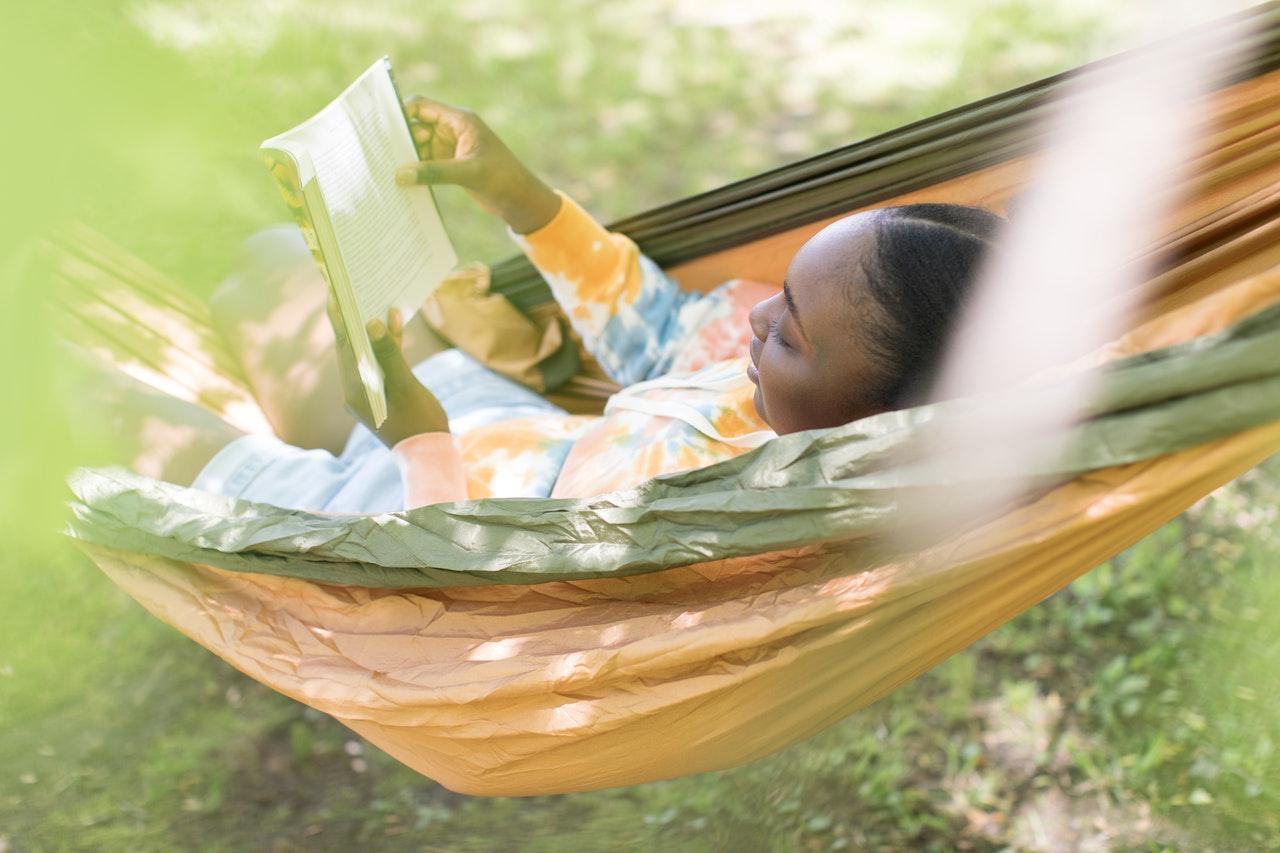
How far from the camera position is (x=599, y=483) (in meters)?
1.32

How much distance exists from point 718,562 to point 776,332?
272 millimetres

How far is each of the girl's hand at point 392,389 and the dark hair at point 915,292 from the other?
0.56 metres

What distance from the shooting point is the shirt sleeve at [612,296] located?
161 cm

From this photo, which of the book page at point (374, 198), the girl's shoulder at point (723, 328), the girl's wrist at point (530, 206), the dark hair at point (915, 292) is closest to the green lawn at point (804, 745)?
the book page at point (374, 198)

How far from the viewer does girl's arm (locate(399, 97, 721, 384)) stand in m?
1.55

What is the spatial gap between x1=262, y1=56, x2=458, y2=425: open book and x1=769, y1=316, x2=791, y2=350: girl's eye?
0.47 m

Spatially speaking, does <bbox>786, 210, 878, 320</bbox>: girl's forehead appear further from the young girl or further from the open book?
the open book

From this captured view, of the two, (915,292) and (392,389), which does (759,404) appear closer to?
(915,292)

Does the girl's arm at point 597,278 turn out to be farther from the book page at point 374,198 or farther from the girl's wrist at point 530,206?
the book page at point 374,198

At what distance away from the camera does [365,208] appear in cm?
128

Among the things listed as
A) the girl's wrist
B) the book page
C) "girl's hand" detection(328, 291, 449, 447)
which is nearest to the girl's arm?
the girl's wrist

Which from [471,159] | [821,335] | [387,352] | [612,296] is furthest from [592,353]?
[821,335]

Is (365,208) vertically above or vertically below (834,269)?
above

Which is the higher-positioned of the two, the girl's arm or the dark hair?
the girl's arm
